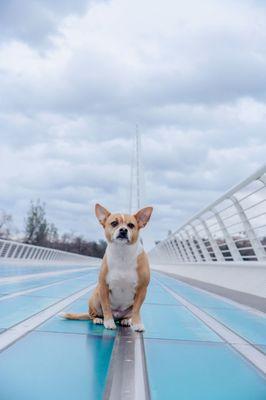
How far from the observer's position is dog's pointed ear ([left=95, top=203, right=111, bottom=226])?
3.43m

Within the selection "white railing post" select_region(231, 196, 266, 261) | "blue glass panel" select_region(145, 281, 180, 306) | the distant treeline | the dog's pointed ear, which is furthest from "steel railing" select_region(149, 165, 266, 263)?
the distant treeline

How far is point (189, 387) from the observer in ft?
6.20

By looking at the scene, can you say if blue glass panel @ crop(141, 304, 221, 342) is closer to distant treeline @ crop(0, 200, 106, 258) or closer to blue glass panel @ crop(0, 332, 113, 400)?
blue glass panel @ crop(0, 332, 113, 400)

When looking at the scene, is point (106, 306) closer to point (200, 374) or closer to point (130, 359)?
point (130, 359)

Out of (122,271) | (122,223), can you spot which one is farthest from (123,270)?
(122,223)

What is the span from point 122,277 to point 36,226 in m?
63.9

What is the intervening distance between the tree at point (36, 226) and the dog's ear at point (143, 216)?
206 feet

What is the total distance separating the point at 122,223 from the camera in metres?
3.29

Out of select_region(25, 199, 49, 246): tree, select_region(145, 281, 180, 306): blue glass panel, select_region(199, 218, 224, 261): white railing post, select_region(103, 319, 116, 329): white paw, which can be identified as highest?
select_region(25, 199, 49, 246): tree

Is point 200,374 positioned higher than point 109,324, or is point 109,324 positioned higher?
point 109,324

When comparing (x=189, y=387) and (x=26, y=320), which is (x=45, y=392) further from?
(x=26, y=320)

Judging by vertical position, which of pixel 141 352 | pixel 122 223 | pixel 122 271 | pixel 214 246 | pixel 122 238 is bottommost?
pixel 141 352

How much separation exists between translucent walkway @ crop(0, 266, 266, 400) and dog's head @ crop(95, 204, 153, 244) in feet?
2.17

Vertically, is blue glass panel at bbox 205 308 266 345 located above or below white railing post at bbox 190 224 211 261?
below
